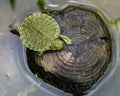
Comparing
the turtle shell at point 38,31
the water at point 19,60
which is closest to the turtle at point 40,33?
the turtle shell at point 38,31

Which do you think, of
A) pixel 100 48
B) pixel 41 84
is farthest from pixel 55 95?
pixel 100 48

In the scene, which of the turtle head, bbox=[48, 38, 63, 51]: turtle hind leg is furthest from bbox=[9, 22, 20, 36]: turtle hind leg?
bbox=[48, 38, 63, 51]: turtle hind leg

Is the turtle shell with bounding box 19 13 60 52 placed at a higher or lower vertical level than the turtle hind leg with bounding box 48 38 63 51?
higher

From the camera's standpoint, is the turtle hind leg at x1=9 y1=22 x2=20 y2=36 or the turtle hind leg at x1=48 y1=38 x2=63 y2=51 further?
the turtle hind leg at x1=9 y1=22 x2=20 y2=36

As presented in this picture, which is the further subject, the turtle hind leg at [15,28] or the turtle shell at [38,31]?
the turtle hind leg at [15,28]

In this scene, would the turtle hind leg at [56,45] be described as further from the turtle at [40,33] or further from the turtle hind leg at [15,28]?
the turtle hind leg at [15,28]

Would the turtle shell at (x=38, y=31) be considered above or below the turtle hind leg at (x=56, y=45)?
above

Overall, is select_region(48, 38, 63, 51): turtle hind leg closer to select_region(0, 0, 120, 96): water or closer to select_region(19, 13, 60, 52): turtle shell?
select_region(19, 13, 60, 52): turtle shell

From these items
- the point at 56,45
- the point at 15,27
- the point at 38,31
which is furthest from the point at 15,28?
the point at 56,45
